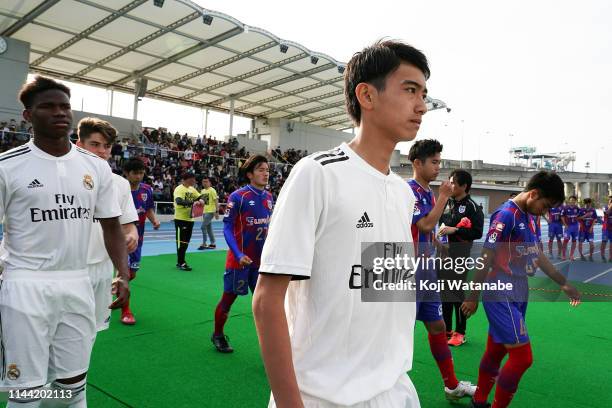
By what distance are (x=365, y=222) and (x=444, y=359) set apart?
293 cm

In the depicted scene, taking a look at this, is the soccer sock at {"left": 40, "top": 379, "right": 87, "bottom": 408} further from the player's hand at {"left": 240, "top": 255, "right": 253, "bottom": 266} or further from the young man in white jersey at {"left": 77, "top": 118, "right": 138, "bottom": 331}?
the player's hand at {"left": 240, "top": 255, "right": 253, "bottom": 266}

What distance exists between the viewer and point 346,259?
1.29 meters

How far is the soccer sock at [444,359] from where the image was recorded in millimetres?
3678

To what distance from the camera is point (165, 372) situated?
13.0 feet

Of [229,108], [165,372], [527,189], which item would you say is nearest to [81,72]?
[229,108]

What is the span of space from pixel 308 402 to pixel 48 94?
2150 millimetres

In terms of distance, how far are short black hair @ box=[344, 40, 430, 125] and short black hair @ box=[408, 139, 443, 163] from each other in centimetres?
261

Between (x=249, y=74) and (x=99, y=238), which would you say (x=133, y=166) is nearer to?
(x=99, y=238)

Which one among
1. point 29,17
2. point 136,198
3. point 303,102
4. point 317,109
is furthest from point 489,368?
point 317,109

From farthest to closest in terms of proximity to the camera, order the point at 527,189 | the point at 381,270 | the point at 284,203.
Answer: the point at 527,189 < the point at 381,270 < the point at 284,203

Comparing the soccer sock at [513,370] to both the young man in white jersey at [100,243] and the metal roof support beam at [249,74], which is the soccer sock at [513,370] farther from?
the metal roof support beam at [249,74]

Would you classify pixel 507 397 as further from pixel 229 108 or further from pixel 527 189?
pixel 229 108

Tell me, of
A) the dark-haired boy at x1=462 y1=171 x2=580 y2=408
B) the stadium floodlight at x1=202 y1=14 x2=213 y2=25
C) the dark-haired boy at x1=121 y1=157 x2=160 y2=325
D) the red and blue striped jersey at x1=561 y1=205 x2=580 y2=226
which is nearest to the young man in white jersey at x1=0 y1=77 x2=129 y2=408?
the dark-haired boy at x1=121 y1=157 x2=160 y2=325

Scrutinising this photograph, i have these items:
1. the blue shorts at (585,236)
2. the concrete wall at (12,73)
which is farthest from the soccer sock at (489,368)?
the concrete wall at (12,73)
